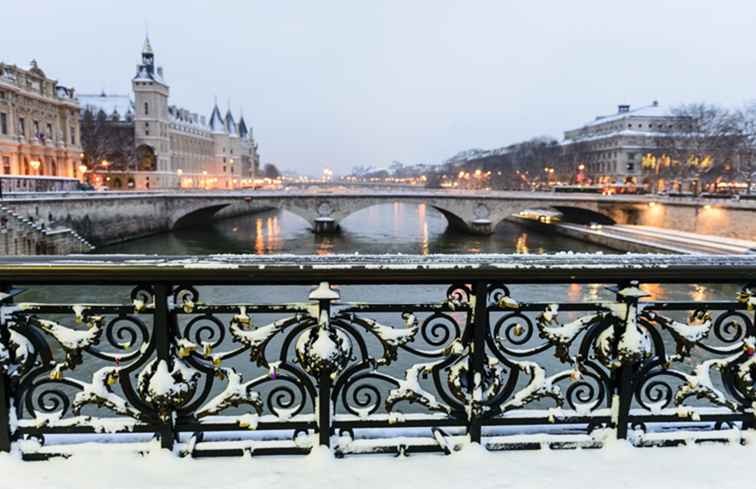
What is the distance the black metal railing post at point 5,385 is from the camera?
218 cm

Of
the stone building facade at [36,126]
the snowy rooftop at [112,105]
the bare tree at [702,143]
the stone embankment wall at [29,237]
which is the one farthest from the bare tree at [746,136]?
the snowy rooftop at [112,105]

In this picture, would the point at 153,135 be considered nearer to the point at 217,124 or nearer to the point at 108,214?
the point at 217,124

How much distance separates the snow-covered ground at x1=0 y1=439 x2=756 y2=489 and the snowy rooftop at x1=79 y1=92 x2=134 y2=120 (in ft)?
264

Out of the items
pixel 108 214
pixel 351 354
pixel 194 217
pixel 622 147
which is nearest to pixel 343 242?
pixel 108 214

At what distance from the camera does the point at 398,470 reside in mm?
2246

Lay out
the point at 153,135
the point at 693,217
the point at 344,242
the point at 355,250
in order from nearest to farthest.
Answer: the point at 355,250, the point at 344,242, the point at 693,217, the point at 153,135

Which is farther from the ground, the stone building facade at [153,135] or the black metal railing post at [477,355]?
the stone building facade at [153,135]

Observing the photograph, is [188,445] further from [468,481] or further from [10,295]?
[468,481]

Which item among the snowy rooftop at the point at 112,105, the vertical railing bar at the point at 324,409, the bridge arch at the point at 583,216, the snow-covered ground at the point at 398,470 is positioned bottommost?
the bridge arch at the point at 583,216

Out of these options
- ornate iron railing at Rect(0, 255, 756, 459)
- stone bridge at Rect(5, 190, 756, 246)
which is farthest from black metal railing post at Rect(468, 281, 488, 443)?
stone bridge at Rect(5, 190, 756, 246)

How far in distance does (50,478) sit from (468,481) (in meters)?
1.71

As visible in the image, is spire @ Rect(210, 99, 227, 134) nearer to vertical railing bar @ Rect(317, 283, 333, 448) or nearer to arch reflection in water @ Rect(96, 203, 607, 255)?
arch reflection in water @ Rect(96, 203, 607, 255)

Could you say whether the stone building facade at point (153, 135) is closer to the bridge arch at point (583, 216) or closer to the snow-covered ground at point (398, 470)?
the bridge arch at point (583, 216)

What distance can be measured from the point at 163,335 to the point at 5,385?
69 centimetres
